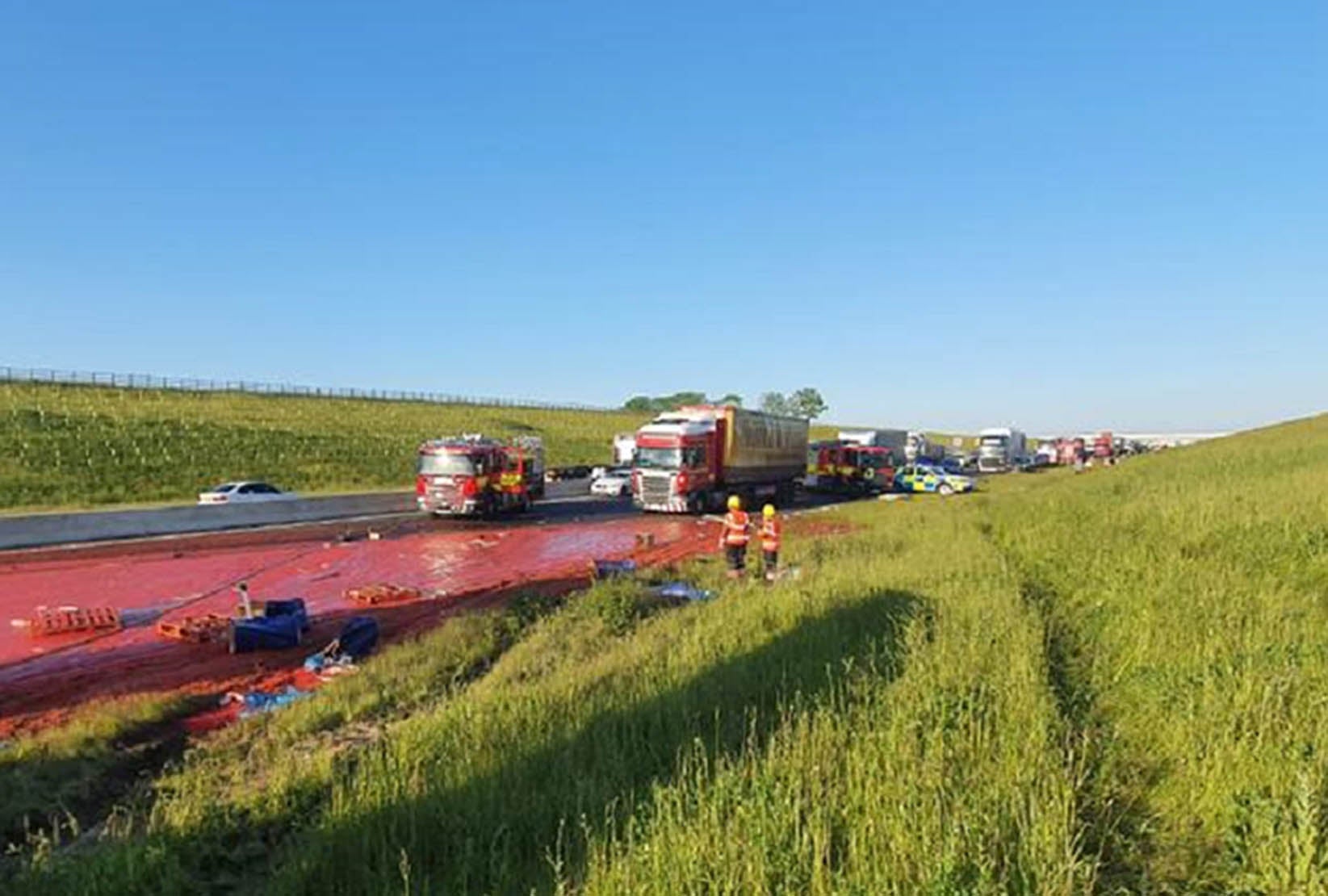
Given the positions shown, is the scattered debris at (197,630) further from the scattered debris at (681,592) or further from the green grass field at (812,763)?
the scattered debris at (681,592)

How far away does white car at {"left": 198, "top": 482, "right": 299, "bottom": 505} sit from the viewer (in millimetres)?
30250

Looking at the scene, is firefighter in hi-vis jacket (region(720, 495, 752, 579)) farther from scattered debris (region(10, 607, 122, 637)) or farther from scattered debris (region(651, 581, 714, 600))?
Result: scattered debris (region(10, 607, 122, 637))

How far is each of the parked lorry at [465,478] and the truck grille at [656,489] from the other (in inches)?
195

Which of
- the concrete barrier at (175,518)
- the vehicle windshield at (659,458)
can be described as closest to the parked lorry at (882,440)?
the vehicle windshield at (659,458)

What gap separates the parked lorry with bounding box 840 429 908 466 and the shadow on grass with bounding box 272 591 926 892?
43680 millimetres

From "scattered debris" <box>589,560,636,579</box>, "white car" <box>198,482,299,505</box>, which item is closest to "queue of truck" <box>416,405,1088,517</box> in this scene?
"white car" <box>198,482,299,505</box>

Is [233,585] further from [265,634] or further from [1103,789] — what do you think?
[1103,789]

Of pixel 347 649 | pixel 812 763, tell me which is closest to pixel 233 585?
pixel 347 649

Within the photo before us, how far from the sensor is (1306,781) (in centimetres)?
419

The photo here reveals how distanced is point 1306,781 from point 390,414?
8537 centimetres

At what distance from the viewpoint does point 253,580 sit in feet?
64.1

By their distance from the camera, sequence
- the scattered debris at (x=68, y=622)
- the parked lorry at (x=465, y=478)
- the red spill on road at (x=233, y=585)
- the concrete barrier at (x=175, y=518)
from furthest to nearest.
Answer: the parked lorry at (x=465, y=478) → the concrete barrier at (x=175, y=518) → the scattered debris at (x=68, y=622) → the red spill on road at (x=233, y=585)

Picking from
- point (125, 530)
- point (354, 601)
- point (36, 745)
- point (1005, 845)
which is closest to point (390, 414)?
point (125, 530)

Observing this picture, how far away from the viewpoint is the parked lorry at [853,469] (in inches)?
1871
